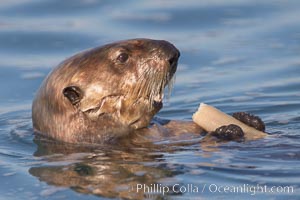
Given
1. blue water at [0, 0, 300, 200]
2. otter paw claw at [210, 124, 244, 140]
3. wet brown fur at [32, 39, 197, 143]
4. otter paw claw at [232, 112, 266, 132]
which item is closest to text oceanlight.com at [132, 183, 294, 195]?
blue water at [0, 0, 300, 200]

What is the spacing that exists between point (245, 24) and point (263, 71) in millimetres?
1612

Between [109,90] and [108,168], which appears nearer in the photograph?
[108,168]

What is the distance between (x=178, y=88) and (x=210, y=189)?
12.1 ft

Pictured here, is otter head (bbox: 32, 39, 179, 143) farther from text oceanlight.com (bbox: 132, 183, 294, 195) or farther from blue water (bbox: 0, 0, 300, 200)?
text oceanlight.com (bbox: 132, 183, 294, 195)

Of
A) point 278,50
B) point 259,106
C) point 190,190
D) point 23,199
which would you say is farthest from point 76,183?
point 278,50

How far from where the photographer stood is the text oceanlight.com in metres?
6.51

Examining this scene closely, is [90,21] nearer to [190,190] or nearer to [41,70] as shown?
[41,70]

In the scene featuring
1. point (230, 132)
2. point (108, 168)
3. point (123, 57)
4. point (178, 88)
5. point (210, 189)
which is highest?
point (123, 57)

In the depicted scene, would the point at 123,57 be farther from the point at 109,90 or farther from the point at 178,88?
the point at 178,88

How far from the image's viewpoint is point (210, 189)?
6602 millimetres

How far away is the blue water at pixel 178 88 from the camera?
684 cm

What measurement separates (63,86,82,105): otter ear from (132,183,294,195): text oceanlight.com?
52.5 inches

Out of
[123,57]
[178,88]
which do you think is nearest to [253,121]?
[123,57]

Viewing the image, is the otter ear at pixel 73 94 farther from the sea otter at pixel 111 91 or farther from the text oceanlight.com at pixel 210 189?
the text oceanlight.com at pixel 210 189
